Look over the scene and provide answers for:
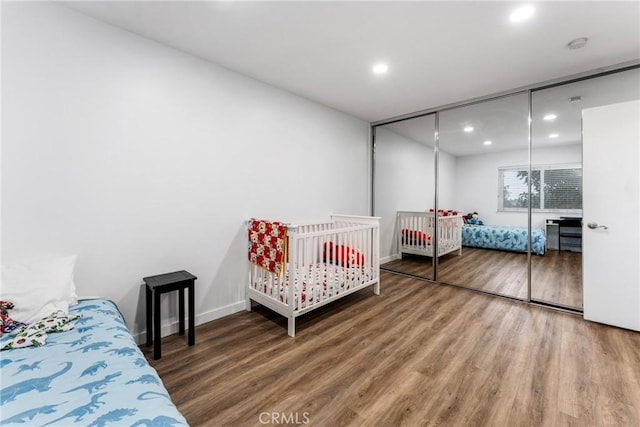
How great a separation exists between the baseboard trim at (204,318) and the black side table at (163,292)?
0.08 m

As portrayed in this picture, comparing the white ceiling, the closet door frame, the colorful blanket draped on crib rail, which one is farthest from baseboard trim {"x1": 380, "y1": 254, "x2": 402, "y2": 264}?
the white ceiling

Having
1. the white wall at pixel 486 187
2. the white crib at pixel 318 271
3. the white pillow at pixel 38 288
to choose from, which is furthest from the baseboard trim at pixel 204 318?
the white wall at pixel 486 187

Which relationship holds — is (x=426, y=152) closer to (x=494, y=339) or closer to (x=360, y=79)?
(x=360, y=79)

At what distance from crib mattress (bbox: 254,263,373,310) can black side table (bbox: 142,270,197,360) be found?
0.74 meters

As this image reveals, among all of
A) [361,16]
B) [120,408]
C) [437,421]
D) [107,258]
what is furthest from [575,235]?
[107,258]

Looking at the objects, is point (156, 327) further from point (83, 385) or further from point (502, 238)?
point (502, 238)

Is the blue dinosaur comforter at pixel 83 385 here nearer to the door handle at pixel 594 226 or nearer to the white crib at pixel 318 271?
the white crib at pixel 318 271

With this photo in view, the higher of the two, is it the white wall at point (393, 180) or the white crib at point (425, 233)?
the white wall at point (393, 180)

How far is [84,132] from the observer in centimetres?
194

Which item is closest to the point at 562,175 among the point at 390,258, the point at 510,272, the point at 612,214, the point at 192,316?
the point at 612,214

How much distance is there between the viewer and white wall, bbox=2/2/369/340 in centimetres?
175

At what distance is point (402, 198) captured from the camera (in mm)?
4738

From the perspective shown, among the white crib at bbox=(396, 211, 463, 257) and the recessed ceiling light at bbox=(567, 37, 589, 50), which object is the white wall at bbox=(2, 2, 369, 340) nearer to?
the white crib at bbox=(396, 211, 463, 257)

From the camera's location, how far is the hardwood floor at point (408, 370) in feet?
4.93
